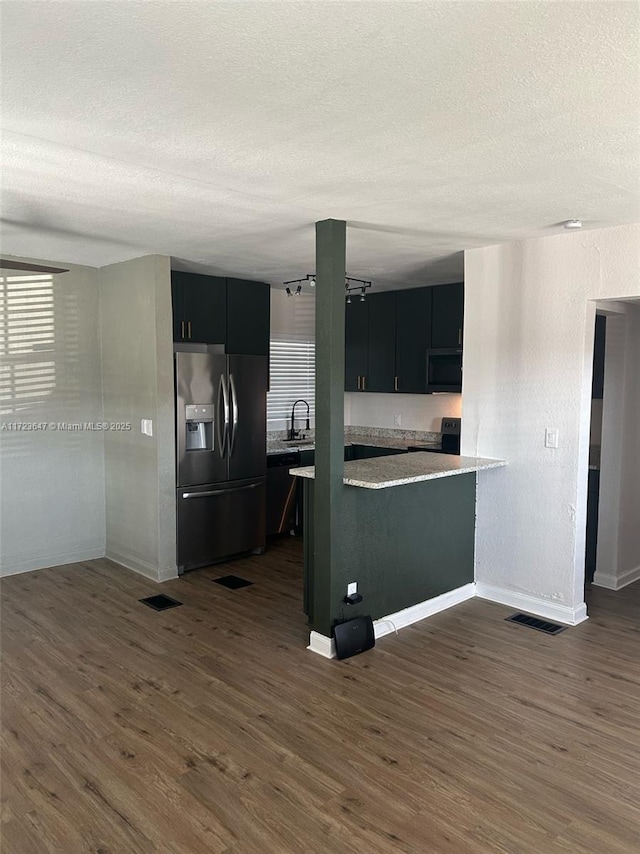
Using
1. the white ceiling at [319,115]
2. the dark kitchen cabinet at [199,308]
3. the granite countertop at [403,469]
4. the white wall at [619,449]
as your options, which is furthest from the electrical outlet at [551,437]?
the dark kitchen cabinet at [199,308]

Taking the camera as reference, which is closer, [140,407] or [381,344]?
[140,407]

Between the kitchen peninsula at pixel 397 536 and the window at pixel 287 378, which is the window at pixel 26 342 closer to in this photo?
the window at pixel 287 378

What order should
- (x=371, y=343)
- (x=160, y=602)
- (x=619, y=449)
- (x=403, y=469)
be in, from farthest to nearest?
1. (x=371, y=343)
2. (x=619, y=449)
3. (x=160, y=602)
4. (x=403, y=469)

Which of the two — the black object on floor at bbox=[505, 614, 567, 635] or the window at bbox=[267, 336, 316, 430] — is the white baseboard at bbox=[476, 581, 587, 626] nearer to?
the black object on floor at bbox=[505, 614, 567, 635]

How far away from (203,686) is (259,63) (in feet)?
9.28

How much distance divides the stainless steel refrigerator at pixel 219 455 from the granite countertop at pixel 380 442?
2.06 ft

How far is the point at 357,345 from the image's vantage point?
6.69 metres

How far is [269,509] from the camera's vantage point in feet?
19.7

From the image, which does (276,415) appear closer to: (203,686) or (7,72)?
(203,686)

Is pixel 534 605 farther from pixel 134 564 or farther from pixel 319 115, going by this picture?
pixel 319 115

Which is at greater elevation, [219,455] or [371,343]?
[371,343]

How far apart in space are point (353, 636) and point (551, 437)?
1.81 meters

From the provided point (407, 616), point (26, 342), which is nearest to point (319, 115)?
point (407, 616)

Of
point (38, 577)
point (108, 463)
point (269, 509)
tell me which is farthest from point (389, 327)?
point (38, 577)
